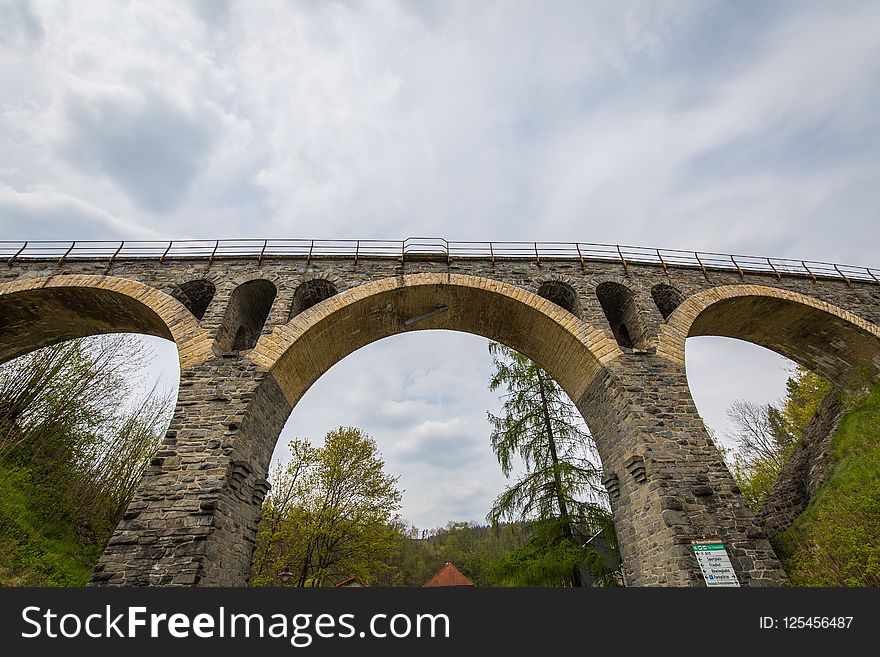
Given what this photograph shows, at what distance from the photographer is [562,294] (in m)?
11.5

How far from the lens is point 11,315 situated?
1091 centimetres

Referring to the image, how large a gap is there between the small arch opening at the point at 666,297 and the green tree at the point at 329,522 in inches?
540

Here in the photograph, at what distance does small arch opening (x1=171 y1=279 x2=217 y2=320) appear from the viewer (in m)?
10.6

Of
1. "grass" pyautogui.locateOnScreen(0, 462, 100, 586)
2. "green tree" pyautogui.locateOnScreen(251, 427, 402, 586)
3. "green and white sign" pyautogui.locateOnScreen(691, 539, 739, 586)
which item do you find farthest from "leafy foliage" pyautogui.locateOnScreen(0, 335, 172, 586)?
"green and white sign" pyautogui.locateOnScreen(691, 539, 739, 586)

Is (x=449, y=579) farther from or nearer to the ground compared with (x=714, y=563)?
farther from the ground

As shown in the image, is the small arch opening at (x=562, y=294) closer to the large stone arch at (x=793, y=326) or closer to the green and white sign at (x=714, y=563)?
the large stone arch at (x=793, y=326)

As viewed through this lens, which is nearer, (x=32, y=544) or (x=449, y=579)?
(x=32, y=544)

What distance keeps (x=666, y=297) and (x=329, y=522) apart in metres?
15.4

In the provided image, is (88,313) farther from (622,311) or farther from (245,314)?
(622,311)

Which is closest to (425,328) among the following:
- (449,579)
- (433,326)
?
(433,326)

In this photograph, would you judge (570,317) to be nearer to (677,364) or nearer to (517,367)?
(677,364)

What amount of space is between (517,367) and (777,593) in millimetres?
9648

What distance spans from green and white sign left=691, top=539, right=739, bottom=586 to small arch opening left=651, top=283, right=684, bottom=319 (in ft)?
19.1

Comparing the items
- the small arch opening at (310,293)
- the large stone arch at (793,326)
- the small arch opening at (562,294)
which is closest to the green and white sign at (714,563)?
the large stone arch at (793,326)
